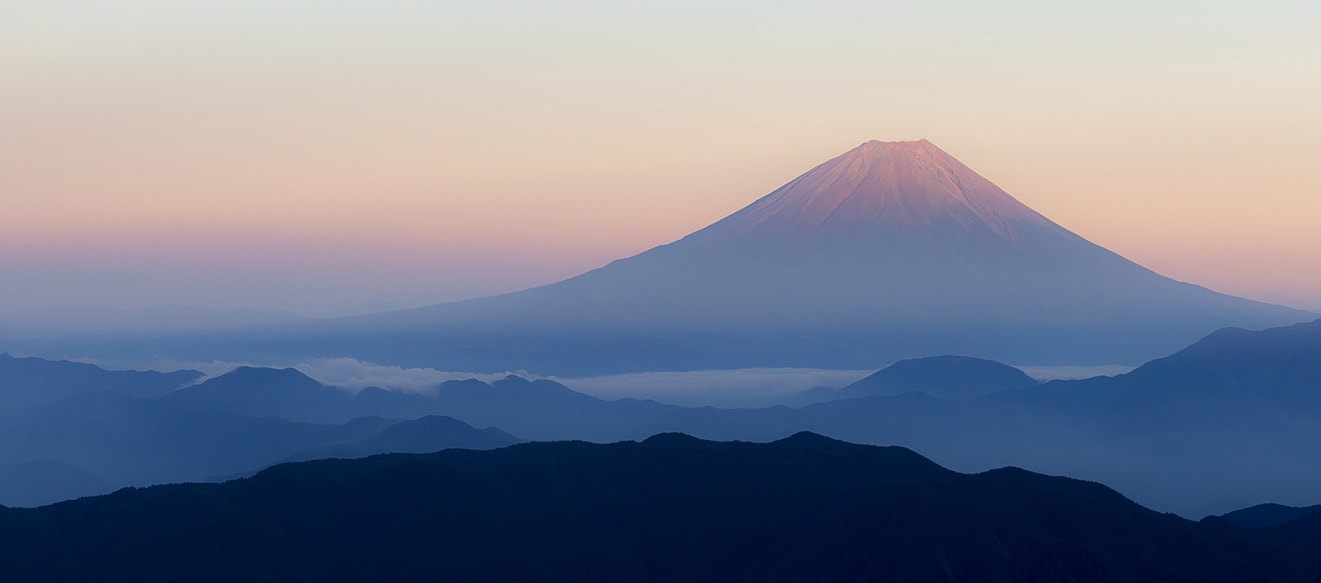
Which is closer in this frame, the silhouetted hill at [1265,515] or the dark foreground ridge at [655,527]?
the dark foreground ridge at [655,527]

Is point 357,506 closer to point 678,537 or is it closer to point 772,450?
point 678,537

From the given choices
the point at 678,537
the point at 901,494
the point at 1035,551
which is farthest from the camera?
the point at 678,537

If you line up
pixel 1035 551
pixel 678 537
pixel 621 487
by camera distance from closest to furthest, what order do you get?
pixel 1035 551 → pixel 678 537 → pixel 621 487

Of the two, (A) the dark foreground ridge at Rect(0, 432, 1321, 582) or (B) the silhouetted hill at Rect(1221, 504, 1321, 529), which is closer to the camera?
(A) the dark foreground ridge at Rect(0, 432, 1321, 582)

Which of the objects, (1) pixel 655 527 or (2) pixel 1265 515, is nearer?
(1) pixel 655 527

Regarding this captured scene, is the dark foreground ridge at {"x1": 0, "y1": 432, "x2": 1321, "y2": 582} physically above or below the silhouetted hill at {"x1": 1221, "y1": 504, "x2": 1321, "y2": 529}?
above

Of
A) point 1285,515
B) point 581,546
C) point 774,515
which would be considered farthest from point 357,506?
point 1285,515

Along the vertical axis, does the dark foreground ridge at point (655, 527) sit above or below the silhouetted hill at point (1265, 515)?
above

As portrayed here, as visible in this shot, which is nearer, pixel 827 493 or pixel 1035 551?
pixel 1035 551
